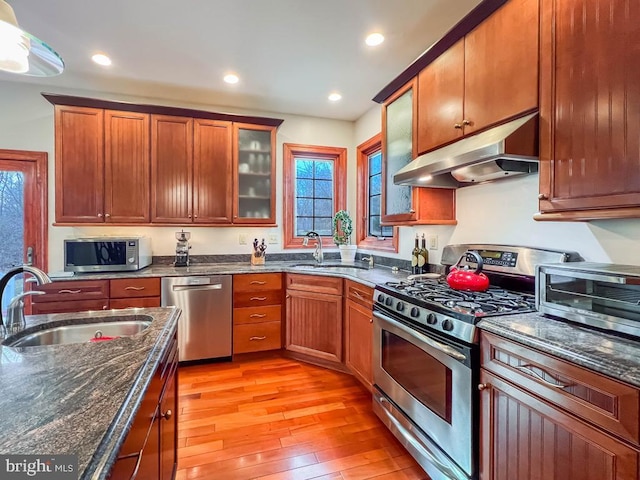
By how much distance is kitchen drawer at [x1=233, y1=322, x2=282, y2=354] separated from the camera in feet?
10.2

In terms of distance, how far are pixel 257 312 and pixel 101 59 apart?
2.56m

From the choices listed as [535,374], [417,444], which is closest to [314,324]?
[417,444]

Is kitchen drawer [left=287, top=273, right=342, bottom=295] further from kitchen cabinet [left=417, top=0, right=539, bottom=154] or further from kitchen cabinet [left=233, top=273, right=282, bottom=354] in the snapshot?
kitchen cabinet [left=417, top=0, right=539, bottom=154]

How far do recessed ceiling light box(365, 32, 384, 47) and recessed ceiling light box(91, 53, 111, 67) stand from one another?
211cm

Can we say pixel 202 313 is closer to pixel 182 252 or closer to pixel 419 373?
pixel 182 252

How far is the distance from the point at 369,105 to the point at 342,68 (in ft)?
2.82

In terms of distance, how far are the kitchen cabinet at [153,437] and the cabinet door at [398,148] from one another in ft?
6.19

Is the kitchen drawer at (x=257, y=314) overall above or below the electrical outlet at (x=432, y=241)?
below

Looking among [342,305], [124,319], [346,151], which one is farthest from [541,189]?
[346,151]

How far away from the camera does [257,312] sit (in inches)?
124

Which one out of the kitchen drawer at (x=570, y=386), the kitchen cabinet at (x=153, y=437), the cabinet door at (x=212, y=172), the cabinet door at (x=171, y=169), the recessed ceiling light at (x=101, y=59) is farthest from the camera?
the cabinet door at (x=212, y=172)

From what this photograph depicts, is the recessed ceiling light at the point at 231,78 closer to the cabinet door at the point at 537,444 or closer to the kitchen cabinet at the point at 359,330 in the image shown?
the kitchen cabinet at the point at 359,330

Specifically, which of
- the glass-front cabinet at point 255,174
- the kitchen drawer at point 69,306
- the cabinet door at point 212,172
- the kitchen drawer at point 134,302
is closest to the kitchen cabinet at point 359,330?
the glass-front cabinet at point 255,174
